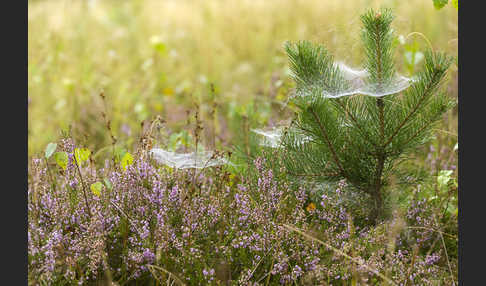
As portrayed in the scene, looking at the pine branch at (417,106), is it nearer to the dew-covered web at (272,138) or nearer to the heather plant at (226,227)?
the heather plant at (226,227)

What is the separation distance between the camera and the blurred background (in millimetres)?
4523

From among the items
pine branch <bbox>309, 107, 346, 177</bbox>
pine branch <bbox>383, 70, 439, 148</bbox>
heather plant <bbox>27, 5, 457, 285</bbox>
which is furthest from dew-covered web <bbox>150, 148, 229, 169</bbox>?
pine branch <bbox>383, 70, 439, 148</bbox>

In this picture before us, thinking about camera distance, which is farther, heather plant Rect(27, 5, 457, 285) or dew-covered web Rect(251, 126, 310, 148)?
dew-covered web Rect(251, 126, 310, 148)

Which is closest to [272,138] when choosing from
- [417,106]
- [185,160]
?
[185,160]

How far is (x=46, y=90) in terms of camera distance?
5.28 m

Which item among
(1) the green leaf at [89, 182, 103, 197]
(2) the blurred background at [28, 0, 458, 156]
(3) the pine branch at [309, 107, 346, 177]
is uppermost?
(2) the blurred background at [28, 0, 458, 156]

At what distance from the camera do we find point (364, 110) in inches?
84.3

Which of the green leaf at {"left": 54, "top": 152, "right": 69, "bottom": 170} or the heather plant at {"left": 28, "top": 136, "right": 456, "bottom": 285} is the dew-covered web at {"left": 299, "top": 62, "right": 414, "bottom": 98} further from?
the green leaf at {"left": 54, "top": 152, "right": 69, "bottom": 170}

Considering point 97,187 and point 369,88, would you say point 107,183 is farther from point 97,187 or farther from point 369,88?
point 369,88

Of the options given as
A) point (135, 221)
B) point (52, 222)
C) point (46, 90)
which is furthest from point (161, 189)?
point (46, 90)

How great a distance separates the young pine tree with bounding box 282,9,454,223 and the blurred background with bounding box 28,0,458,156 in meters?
1.34

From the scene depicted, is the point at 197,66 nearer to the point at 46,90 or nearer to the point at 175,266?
the point at 46,90

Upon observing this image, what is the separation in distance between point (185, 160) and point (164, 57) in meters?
3.85

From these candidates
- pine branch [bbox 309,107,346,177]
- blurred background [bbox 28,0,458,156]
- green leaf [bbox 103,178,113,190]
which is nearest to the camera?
pine branch [bbox 309,107,346,177]
